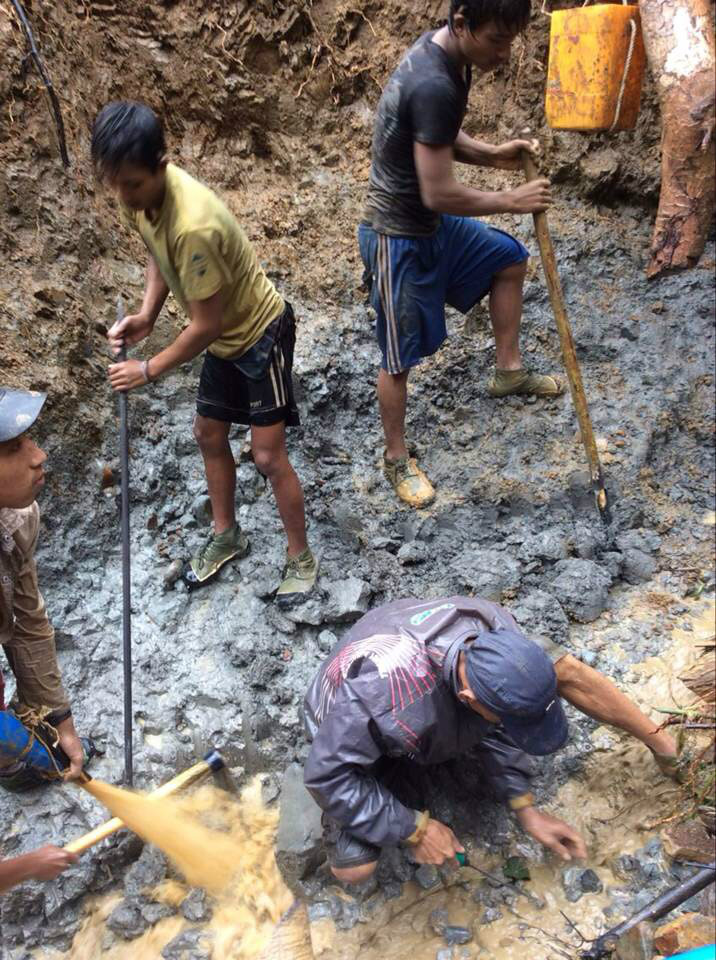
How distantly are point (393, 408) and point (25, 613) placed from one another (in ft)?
5.87

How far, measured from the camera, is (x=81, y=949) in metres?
Result: 2.39

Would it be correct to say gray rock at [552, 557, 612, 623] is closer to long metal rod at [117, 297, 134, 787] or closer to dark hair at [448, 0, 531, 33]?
long metal rod at [117, 297, 134, 787]

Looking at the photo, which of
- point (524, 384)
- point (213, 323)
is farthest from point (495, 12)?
point (524, 384)

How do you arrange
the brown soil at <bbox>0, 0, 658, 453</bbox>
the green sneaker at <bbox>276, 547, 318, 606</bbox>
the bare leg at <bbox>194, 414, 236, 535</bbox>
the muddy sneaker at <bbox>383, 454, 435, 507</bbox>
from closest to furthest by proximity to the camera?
the bare leg at <bbox>194, 414, 236, 535</bbox> → the green sneaker at <bbox>276, 547, 318, 606</bbox> → the muddy sneaker at <bbox>383, 454, 435, 507</bbox> → the brown soil at <bbox>0, 0, 658, 453</bbox>

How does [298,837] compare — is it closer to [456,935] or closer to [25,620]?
[456,935]

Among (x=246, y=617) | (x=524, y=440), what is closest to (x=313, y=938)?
(x=246, y=617)

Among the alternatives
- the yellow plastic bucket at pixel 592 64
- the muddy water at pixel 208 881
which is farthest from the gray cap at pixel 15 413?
the yellow plastic bucket at pixel 592 64

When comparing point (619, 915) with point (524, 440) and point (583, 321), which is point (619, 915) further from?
point (583, 321)

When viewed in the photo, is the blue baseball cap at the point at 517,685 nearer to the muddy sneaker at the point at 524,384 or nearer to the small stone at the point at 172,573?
the small stone at the point at 172,573

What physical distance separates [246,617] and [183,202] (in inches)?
70.7

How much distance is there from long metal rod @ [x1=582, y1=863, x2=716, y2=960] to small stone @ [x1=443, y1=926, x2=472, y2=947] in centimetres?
37

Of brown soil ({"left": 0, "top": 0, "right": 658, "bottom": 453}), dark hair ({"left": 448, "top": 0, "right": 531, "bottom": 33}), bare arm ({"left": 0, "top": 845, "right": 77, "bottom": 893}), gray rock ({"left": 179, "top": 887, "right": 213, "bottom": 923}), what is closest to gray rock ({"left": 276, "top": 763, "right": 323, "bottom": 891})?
gray rock ({"left": 179, "top": 887, "right": 213, "bottom": 923})

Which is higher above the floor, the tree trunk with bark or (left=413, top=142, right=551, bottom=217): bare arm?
the tree trunk with bark

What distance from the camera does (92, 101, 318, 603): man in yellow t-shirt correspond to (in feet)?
7.32
